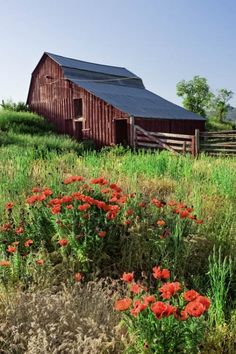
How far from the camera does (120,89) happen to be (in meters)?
28.1

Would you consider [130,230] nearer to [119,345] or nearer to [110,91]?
[119,345]

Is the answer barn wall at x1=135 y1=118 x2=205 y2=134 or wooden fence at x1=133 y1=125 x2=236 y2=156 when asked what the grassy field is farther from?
barn wall at x1=135 y1=118 x2=205 y2=134

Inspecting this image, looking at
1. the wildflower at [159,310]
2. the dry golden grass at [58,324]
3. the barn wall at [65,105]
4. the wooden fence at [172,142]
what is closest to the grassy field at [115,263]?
the dry golden grass at [58,324]

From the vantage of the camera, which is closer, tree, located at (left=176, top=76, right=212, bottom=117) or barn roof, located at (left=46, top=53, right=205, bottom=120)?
barn roof, located at (left=46, top=53, right=205, bottom=120)

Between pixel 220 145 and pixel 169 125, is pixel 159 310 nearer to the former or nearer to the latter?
pixel 220 145

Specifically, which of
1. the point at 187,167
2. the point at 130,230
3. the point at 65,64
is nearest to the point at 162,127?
the point at 65,64

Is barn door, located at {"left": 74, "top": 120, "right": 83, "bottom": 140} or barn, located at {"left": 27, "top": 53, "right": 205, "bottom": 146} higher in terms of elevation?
barn, located at {"left": 27, "top": 53, "right": 205, "bottom": 146}

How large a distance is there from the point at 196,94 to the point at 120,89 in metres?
32.8

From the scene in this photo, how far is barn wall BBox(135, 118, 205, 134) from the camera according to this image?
22578 mm

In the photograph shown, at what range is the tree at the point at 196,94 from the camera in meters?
57.9

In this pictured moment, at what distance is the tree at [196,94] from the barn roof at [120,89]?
87.6 feet

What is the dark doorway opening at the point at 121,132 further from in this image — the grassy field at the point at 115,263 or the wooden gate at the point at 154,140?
the grassy field at the point at 115,263

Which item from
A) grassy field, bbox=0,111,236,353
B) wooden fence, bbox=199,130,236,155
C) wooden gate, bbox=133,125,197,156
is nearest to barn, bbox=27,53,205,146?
wooden gate, bbox=133,125,197,156

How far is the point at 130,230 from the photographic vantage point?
4.19 metres
